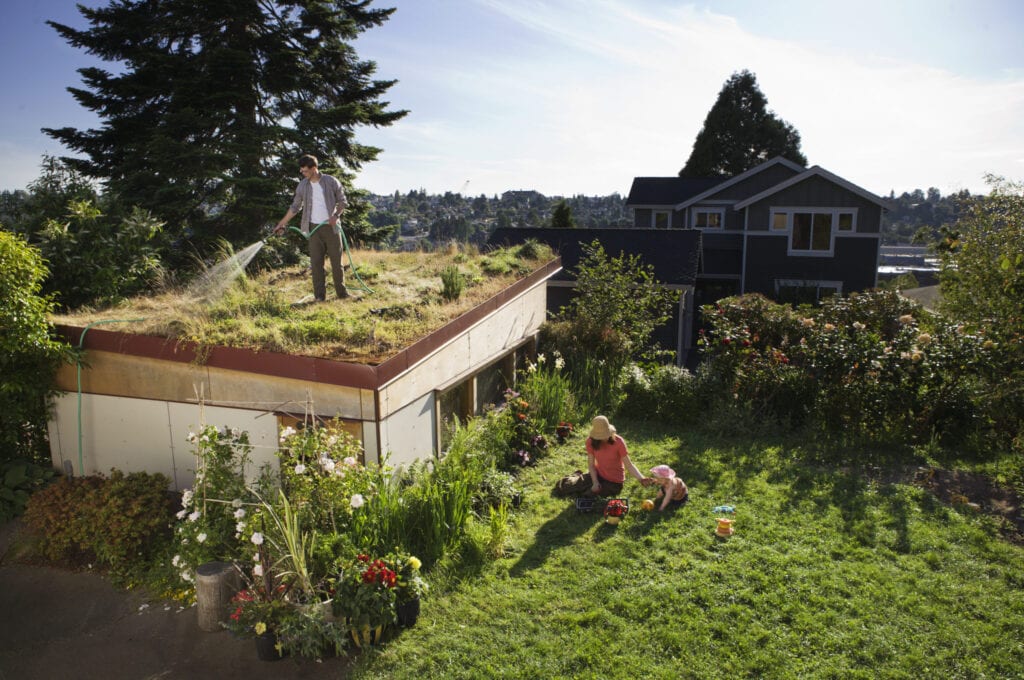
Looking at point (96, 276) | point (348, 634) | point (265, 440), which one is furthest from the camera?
point (96, 276)

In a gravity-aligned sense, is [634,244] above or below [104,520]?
above

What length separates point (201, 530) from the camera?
19.1 feet

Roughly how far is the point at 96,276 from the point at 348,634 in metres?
7.00

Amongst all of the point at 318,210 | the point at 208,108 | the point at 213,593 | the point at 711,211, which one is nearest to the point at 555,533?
the point at 213,593

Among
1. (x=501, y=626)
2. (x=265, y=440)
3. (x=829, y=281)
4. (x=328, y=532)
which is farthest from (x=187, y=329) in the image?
(x=829, y=281)

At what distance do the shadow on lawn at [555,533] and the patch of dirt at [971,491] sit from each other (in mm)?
4120

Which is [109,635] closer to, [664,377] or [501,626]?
[501,626]

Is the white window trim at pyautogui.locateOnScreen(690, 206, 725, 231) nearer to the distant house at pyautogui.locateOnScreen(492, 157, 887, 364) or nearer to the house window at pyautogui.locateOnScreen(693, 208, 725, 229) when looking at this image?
the house window at pyautogui.locateOnScreen(693, 208, 725, 229)

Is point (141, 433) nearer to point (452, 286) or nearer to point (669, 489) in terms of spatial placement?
point (452, 286)

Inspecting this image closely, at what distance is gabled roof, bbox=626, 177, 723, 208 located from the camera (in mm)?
31719

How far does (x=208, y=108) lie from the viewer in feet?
53.1

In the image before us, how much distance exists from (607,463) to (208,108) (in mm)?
14521

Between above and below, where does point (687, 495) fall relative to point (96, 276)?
below

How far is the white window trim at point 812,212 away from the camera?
867 inches
